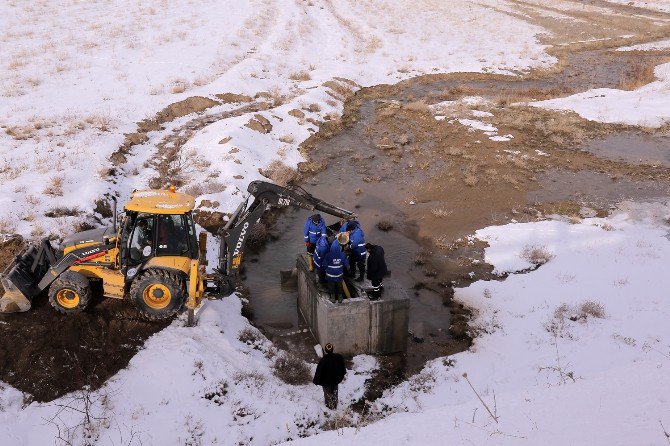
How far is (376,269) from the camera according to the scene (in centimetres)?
1077

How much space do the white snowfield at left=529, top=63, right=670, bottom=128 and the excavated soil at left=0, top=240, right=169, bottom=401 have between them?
93.7 ft

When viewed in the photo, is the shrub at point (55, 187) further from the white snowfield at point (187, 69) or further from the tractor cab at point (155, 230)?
the tractor cab at point (155, 230)

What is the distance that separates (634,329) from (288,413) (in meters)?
8.56

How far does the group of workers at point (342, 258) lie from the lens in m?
10.7

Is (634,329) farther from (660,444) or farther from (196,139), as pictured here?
(196,139)

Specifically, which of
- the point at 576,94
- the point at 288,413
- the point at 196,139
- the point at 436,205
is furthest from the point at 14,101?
the point at 576,94

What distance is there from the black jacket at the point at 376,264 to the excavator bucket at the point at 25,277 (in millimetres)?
7252

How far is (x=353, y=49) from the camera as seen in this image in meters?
44.2

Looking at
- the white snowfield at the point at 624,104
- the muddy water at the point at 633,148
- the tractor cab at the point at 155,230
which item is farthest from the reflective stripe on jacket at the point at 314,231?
the white snowfield at the point at 624,104

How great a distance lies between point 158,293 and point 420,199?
1199 centimetres

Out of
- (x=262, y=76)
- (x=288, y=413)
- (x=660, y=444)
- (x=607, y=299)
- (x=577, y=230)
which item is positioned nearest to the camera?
(x=660, y=444)

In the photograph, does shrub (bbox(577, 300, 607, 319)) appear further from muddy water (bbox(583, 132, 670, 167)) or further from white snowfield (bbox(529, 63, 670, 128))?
white snowfield (bbox(529, 63, 670, 128))

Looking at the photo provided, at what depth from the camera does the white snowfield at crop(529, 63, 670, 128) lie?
29.0 m

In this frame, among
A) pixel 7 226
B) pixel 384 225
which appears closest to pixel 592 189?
pixel 384 225
